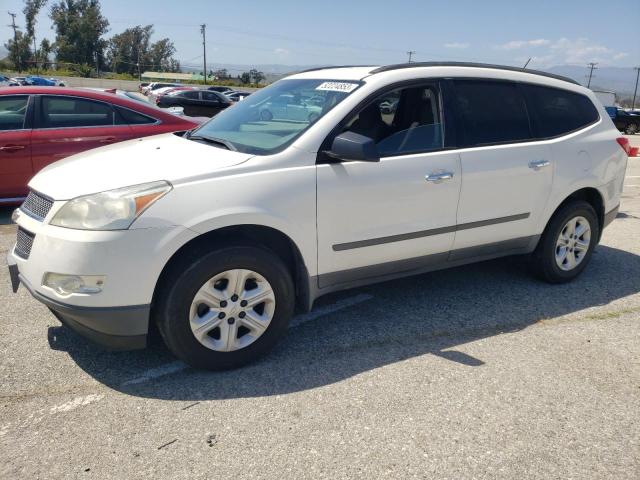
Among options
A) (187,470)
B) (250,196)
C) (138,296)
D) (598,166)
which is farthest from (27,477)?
(598,166)

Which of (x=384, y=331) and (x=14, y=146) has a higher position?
(x=14, y=146)

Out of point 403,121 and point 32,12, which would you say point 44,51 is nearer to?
point 32,12

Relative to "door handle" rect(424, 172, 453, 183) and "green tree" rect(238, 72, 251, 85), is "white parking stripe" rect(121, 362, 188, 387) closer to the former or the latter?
"door handle" rect(424, 172, 453, 183)

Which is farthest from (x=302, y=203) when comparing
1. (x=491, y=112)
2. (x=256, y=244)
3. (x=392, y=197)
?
(x=491, y=112)

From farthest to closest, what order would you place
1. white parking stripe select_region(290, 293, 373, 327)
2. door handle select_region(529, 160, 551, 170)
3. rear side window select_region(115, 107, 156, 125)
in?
rear side window select_region(115, 107, 156, 125) → door handle select_region(529, 160, 551, 170) → white parking stripe select_region(290, 293, 373, 327)

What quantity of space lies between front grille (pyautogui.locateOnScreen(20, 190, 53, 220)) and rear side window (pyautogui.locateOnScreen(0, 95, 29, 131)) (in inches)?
141

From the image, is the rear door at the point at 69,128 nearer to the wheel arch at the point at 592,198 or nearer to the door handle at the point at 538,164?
the door handle at the point at 538,164

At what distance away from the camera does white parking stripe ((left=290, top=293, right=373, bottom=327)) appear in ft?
13.0

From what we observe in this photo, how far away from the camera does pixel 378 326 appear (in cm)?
387

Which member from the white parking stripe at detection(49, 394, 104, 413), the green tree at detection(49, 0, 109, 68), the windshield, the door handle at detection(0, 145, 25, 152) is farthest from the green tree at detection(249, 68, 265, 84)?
the white parking stripe at detection(49, 394, 104, 413)

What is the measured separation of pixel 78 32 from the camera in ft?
274

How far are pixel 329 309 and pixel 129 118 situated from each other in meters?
4.07

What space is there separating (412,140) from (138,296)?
2.04 metres

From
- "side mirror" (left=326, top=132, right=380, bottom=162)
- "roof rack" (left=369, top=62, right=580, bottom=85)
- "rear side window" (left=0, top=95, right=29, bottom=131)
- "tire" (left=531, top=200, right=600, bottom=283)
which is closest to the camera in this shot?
"side mirror" (left=326, top=132, right=380, bottom=162)
